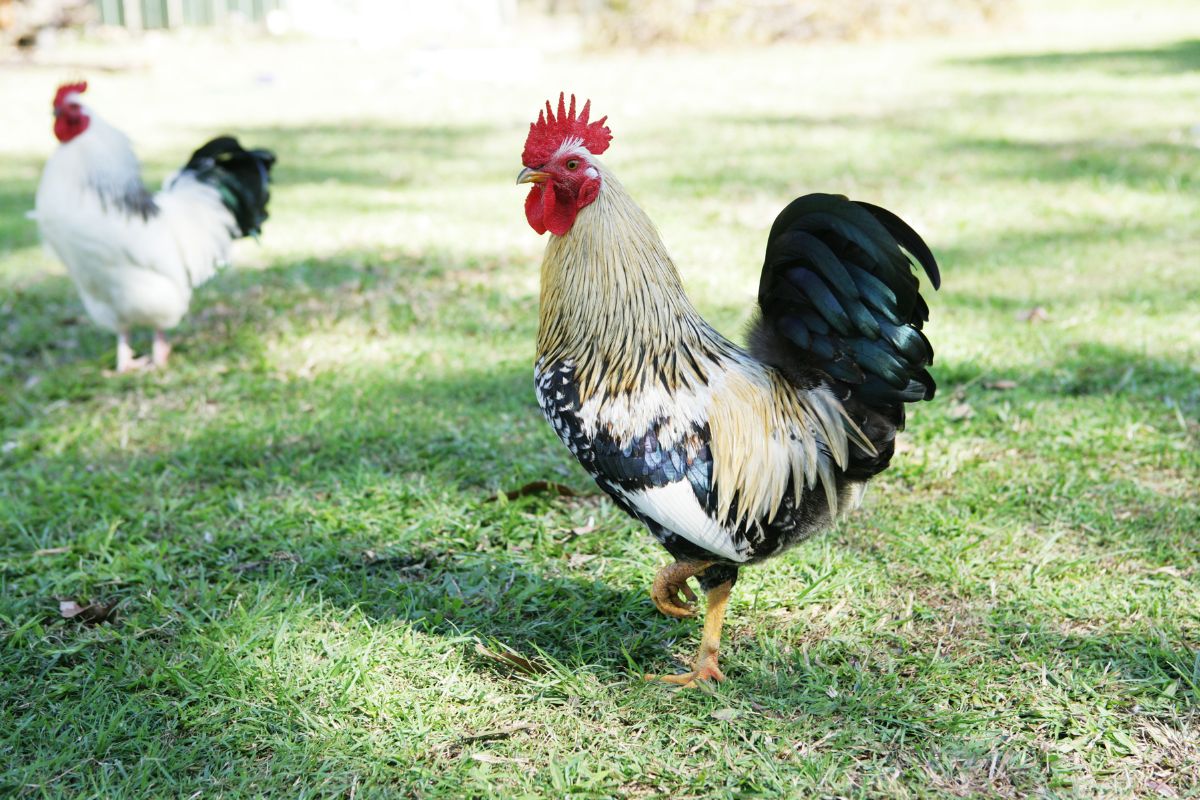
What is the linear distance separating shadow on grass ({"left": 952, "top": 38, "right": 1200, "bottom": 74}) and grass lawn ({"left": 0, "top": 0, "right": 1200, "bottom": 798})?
5721 mm

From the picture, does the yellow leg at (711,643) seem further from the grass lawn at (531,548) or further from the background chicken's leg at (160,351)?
the background chicken's leg at (160,351)

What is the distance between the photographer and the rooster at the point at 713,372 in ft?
8.61

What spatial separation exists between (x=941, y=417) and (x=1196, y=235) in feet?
11.9

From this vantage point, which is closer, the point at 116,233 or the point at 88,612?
the point at 88,612

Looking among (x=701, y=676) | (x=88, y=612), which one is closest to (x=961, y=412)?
(x=701, y=676)

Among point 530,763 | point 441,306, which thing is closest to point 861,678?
point 530,763

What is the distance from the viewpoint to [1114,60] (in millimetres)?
13797

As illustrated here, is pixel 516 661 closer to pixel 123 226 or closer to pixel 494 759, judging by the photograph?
pixel 494 759

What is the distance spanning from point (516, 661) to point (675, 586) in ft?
1.77

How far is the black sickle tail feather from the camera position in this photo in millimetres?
5840

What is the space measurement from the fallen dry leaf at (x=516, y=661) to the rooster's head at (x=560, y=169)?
4.23 ft

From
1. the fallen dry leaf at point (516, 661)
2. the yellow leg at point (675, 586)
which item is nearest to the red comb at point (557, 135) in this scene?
the yellow leg at point (675, 586)

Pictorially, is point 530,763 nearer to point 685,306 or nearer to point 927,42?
point 685,306

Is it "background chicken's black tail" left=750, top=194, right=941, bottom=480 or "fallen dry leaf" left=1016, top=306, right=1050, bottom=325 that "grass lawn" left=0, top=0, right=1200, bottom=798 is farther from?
"background chicken's black tail" left=750, top=194, right=941, bottom=480
